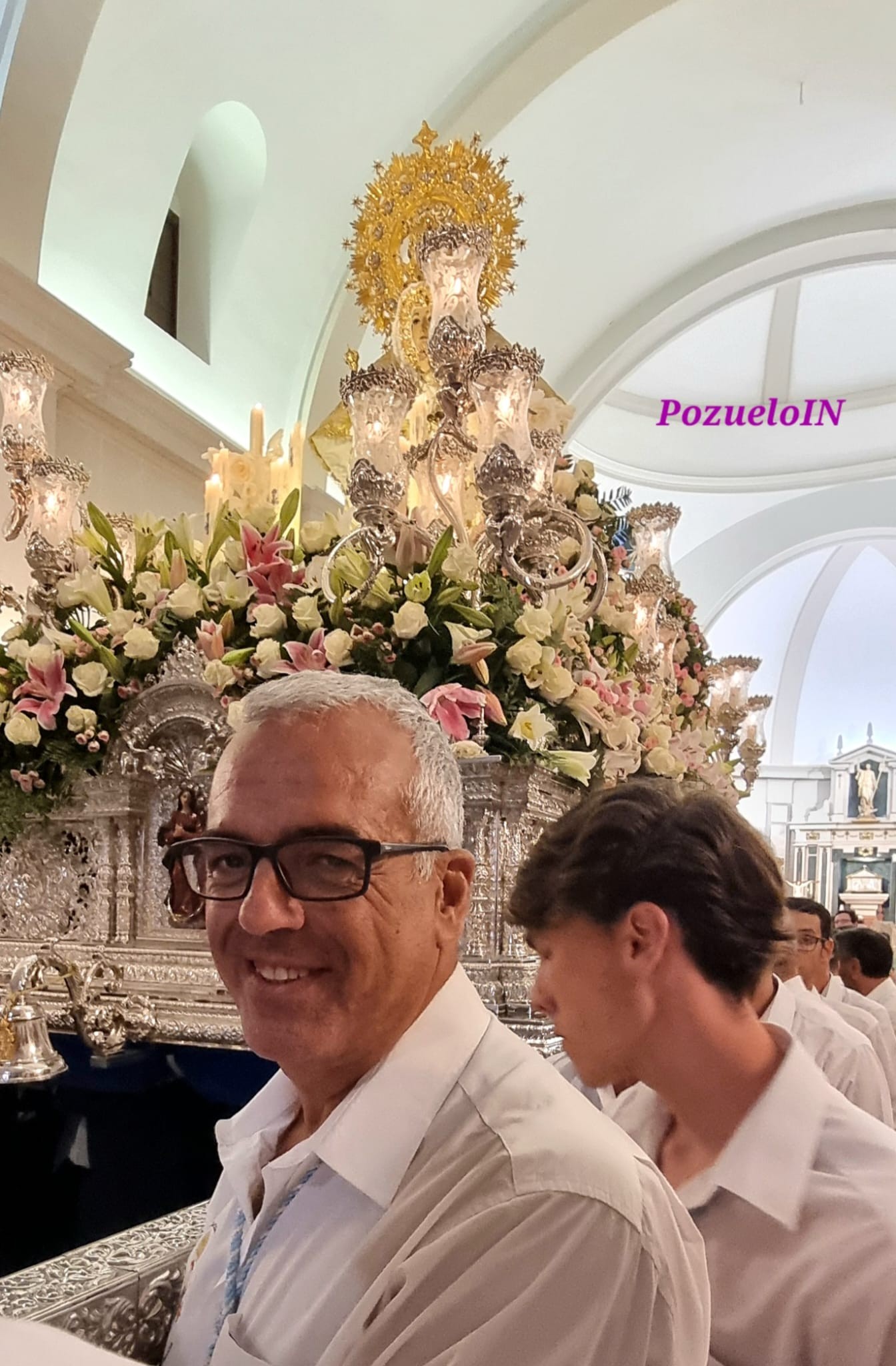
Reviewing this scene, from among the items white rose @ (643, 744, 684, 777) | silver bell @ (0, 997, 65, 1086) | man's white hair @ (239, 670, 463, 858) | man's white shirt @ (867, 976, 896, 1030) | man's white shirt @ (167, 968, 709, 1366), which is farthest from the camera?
man's white shirt @ (867, 976, 896, 1030)

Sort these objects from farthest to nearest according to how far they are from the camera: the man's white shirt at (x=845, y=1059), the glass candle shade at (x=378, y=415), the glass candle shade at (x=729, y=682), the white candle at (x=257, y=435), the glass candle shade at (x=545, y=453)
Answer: the glass candle shade at (x=729, y=682), the white candle at (x=257, y=435), the glass candle shade at (x=545, y=453), the glass candle shade at (x=378, y=415), the man's white shirt at (x=845, y=1059)

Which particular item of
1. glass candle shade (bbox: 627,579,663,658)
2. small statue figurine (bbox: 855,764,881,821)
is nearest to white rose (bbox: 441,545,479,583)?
glass candle shade (bbox: 627,579,663,658)

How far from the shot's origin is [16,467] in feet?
10.4

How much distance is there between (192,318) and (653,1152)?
19.9 feet

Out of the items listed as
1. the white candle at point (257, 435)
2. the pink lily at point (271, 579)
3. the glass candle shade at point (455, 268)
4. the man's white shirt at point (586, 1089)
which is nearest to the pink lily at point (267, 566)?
the pink lily at point (271, 579)

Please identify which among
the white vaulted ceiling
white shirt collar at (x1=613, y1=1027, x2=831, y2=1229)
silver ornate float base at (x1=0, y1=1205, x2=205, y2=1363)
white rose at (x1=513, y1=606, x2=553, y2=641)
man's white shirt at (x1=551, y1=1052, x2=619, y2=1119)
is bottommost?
silver ornate float base at (x1=0, y1=1205, x2=205, y2=1363)

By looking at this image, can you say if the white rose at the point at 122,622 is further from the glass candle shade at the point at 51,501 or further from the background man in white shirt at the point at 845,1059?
the background man in white shirt at the point at 845,1059

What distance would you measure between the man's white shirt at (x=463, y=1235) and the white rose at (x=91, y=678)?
76.4 inches

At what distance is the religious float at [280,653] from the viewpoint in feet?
8.10

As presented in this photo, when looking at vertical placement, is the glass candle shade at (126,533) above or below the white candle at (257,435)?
below

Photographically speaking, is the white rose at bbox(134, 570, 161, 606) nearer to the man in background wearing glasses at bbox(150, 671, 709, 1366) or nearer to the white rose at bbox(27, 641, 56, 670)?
the white rose at bbox(27, 641, 56, 670)

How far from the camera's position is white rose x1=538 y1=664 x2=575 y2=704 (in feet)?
8.43

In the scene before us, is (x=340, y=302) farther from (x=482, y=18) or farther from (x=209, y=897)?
(x=209, y=897)

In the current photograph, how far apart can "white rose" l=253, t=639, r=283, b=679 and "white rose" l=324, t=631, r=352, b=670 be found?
0.13 m
